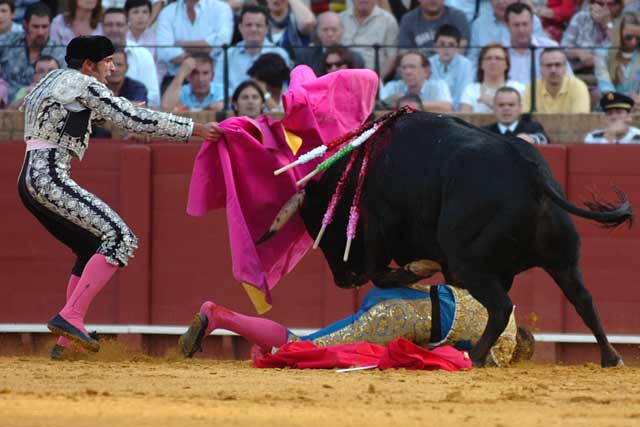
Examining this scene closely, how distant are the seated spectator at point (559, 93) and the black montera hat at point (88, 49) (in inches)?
148

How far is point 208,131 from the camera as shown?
7.30 m

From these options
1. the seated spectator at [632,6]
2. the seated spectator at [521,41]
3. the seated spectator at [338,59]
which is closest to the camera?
the seated spectator at [338,59]

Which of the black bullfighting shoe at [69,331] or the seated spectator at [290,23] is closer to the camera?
the black bullfighting shoe at [69,331]

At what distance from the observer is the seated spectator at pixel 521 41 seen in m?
10.2

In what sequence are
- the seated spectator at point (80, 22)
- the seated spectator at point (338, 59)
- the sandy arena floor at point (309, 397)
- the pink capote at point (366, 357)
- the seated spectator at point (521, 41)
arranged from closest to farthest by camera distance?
the sandy arena floor at point (309, 397)
the pink capote at point (366, 357)
the seated spectator at point (338, 59)
the seated spectator at point (521, 41)
the seated spectator at point (80, 22)

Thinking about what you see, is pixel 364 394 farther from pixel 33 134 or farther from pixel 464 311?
pixel 33 134

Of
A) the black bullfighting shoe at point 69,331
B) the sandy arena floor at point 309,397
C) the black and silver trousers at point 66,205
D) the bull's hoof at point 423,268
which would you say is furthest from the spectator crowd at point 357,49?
the sandy arena floor at point 309,397

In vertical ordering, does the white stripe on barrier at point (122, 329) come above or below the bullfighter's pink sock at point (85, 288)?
below

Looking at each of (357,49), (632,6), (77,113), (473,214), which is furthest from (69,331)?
(632,6)

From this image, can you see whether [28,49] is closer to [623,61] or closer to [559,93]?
[559,93]

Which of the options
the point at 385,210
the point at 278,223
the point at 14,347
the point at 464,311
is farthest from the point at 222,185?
the point at 14,347

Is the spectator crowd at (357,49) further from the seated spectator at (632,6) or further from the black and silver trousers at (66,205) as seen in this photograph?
the black and silver trousers at (66,205)

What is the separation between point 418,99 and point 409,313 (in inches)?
114

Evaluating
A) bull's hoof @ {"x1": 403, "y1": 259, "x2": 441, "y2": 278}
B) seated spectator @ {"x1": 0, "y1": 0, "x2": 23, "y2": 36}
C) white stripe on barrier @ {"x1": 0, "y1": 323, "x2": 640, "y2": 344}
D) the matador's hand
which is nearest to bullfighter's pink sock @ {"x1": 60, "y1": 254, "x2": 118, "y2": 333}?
the matador's hand
